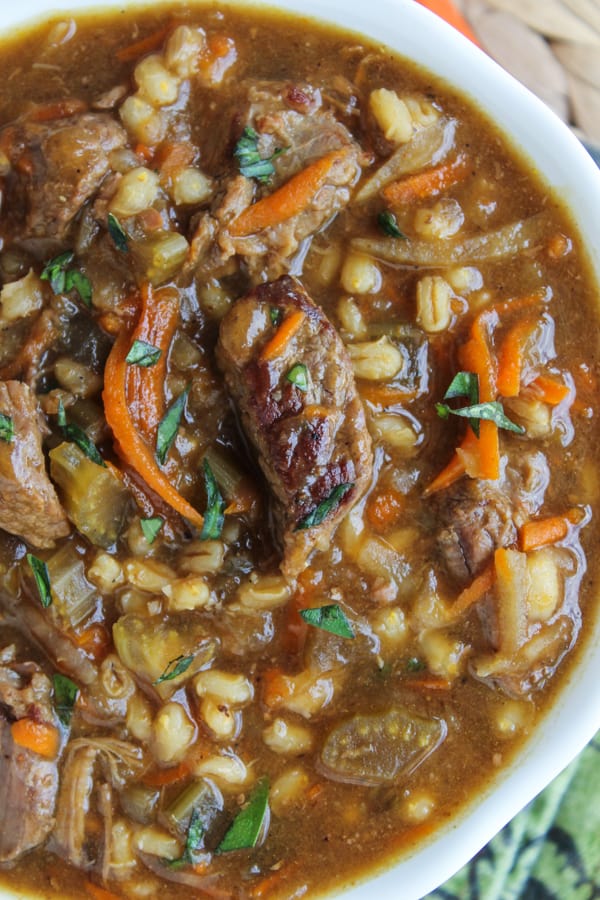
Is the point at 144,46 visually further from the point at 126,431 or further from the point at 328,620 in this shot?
the point at 328,620

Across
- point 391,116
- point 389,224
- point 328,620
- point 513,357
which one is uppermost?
point 391,116

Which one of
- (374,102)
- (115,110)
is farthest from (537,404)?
(115,110)

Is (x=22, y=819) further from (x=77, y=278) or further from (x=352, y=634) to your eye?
(x=77, y=278)

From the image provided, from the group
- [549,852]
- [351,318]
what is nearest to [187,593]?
[351,318]

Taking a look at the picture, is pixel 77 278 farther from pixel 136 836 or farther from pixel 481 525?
pixel 136 836

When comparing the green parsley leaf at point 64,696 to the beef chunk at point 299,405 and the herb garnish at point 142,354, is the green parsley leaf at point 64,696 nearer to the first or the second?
the beef chunk at point 299,405

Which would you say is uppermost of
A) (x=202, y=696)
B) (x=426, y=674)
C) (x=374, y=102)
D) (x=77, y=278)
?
(x=374, y=102)

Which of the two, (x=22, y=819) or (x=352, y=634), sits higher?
(x=352, y=634)
